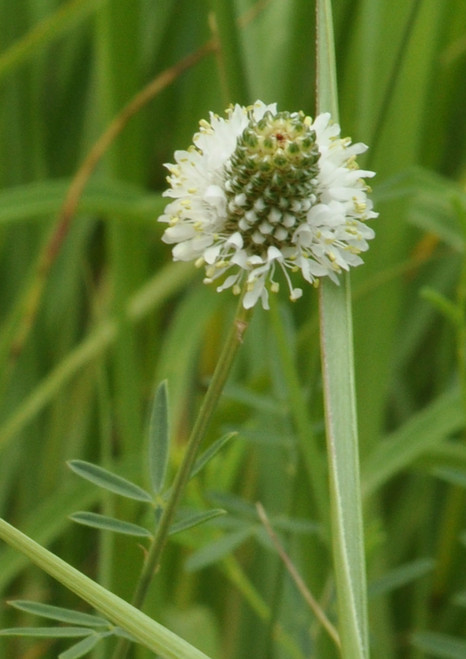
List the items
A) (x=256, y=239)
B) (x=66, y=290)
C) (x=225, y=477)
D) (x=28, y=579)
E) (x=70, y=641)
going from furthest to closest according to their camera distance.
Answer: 1. (x=66, y=290)
2. (x=28, y=579)
3. (x=70, y=641)
4. (x=225, y=477)
5. (x=256, y=239)

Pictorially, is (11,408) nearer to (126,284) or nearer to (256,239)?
A: (126,284)

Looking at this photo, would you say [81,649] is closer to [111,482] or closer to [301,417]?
[111,482]

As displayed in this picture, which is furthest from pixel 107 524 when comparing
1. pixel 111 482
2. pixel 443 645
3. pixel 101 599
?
pixel 443 645

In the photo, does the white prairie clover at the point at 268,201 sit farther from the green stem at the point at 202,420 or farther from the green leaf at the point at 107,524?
the green leaf at the point at 107,524

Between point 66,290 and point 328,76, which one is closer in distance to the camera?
point 328,76

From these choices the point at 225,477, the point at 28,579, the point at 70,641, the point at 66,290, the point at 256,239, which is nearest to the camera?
the point at 256,239

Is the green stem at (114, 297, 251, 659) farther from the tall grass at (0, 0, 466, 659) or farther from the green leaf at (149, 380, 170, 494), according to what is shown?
the tall grass at (0, 0, 466, 659)

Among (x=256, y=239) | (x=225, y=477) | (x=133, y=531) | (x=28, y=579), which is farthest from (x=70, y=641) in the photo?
(x=256, y=239)
